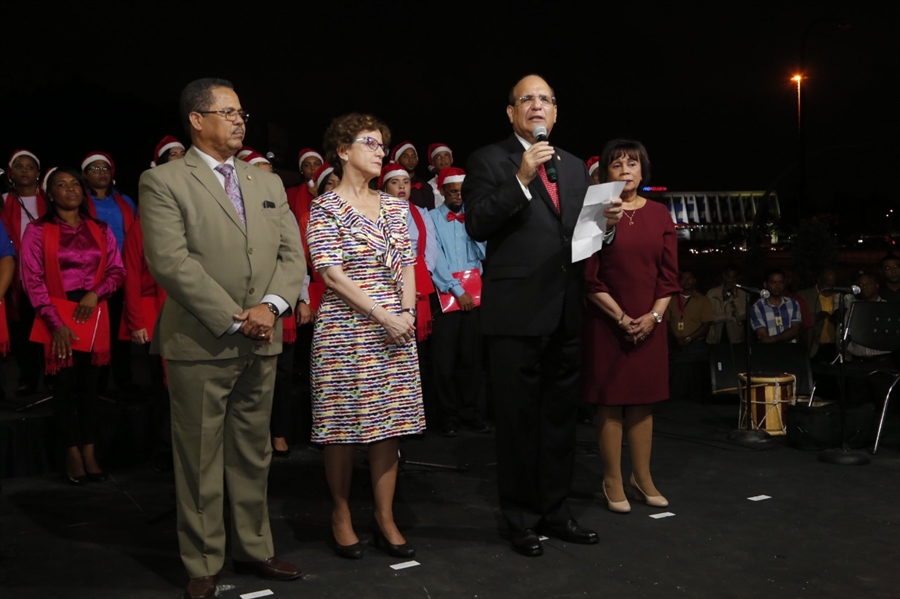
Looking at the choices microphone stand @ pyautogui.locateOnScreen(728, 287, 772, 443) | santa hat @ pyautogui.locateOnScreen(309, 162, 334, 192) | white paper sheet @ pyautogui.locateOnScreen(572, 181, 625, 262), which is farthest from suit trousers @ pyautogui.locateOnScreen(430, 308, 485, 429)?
white paper sheet @ pyautogui.locateOnScreen(572, 181, 625, 262)

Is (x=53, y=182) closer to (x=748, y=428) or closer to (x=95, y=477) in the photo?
(x=95, y=477)

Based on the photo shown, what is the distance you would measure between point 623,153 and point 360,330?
1.64 m

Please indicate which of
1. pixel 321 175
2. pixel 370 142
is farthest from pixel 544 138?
pixel 321 175

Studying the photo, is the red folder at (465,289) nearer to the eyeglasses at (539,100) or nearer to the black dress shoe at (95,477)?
the black dress shoe at (95,477)

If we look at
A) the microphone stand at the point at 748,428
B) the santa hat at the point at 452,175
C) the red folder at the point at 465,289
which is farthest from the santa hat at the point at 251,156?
the microphone stand at the point at 748,428

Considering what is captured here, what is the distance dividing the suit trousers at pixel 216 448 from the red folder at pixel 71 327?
1.95 metres

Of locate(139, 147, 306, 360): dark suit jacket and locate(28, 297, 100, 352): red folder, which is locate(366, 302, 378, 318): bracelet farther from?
locate(28, 297, 100, 352): red folder

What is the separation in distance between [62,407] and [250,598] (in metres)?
2.33

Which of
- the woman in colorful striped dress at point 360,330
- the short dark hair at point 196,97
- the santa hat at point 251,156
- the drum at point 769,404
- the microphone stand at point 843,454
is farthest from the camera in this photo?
the drum at point 769,404

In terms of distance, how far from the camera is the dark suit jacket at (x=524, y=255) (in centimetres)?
376

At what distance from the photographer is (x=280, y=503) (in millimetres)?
4738

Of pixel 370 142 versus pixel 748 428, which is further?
pixel 748 428

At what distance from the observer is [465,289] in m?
6.49

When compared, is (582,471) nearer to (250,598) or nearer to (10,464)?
(250,598)
